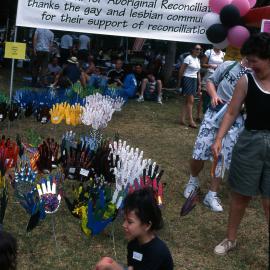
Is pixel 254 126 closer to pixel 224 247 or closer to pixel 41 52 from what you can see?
pixel 224 247

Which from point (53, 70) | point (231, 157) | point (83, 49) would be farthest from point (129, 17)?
point (83, 49)

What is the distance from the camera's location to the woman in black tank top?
2.85 metres

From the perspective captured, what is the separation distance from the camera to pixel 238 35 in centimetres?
386

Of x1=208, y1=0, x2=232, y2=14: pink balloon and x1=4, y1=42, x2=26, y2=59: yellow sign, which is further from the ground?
x1=208, y1=0, x2=232, y2=14: pink balloon

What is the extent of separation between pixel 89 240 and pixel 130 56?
14247 mm

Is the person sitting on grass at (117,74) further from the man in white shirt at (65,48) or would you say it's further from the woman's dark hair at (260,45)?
the woman's dark hair at (260,45)

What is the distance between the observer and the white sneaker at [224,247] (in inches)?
132

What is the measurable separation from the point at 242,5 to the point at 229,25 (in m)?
0.20

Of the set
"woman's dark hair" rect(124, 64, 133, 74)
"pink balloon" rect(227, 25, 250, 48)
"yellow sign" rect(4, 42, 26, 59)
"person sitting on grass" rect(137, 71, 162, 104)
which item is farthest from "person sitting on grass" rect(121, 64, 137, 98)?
"pink balloon" rect(227, 25, 250, 48)

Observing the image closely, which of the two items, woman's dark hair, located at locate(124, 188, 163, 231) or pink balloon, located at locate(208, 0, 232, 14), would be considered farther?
pink balloon, located at locate(208, 0, 232, 14)

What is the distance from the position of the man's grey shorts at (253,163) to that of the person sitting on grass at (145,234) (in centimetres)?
103

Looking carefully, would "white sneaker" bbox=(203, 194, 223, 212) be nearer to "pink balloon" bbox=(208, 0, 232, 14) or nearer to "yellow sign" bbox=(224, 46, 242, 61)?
"yellow sign" bbox=(224, 46, 242, 61)

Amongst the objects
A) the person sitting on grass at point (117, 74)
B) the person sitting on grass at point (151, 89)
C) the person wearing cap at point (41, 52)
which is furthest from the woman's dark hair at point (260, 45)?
the person wearing cap at point (41, 52)

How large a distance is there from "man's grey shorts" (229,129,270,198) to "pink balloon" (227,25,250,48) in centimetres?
109
